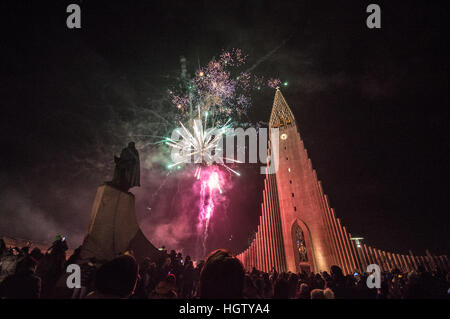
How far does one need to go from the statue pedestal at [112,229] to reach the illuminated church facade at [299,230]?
20.3 meters

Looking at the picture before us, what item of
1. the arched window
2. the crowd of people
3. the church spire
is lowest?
the arched window

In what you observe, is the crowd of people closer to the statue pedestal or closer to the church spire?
the statue pedestal

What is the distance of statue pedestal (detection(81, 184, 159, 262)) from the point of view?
5.72 m

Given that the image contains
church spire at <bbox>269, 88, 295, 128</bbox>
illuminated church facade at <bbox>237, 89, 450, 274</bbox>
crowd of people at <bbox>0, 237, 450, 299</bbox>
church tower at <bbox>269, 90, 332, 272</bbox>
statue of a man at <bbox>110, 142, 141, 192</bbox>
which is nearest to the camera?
crowd of people at <bbox>0, 237, 450, 299</bbox>

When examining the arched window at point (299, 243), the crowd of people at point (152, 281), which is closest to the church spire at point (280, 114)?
the arched window at point (299, 243)

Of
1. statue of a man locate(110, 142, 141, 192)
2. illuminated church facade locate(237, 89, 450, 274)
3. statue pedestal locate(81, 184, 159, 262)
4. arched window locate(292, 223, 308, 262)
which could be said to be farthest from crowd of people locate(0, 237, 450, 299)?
arched window locate(292, 223, 308, 262)

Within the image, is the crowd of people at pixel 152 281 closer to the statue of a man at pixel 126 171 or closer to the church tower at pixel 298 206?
the statue of a man at pixel 126 171

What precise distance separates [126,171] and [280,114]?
30700 millimetres

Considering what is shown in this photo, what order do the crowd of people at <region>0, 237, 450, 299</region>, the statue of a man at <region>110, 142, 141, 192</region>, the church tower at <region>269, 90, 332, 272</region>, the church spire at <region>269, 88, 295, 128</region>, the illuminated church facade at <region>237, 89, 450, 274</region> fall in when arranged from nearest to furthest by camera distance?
the crowd of people at <region>0, 237, 450, 299</region> → the statue of a man at <region>110, 142, 141, 192</region> → the illuminated church facade at <region>237, 89, 450, 274</region> → the church tower at <region>269, 90, 332, 272</region> → the church spire at <region>269, 88, 295, 128</region>

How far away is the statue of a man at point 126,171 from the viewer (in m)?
7.33

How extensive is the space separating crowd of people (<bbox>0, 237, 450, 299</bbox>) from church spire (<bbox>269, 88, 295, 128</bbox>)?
2835 cm

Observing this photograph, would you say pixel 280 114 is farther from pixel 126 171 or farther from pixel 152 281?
pixel 152 281
